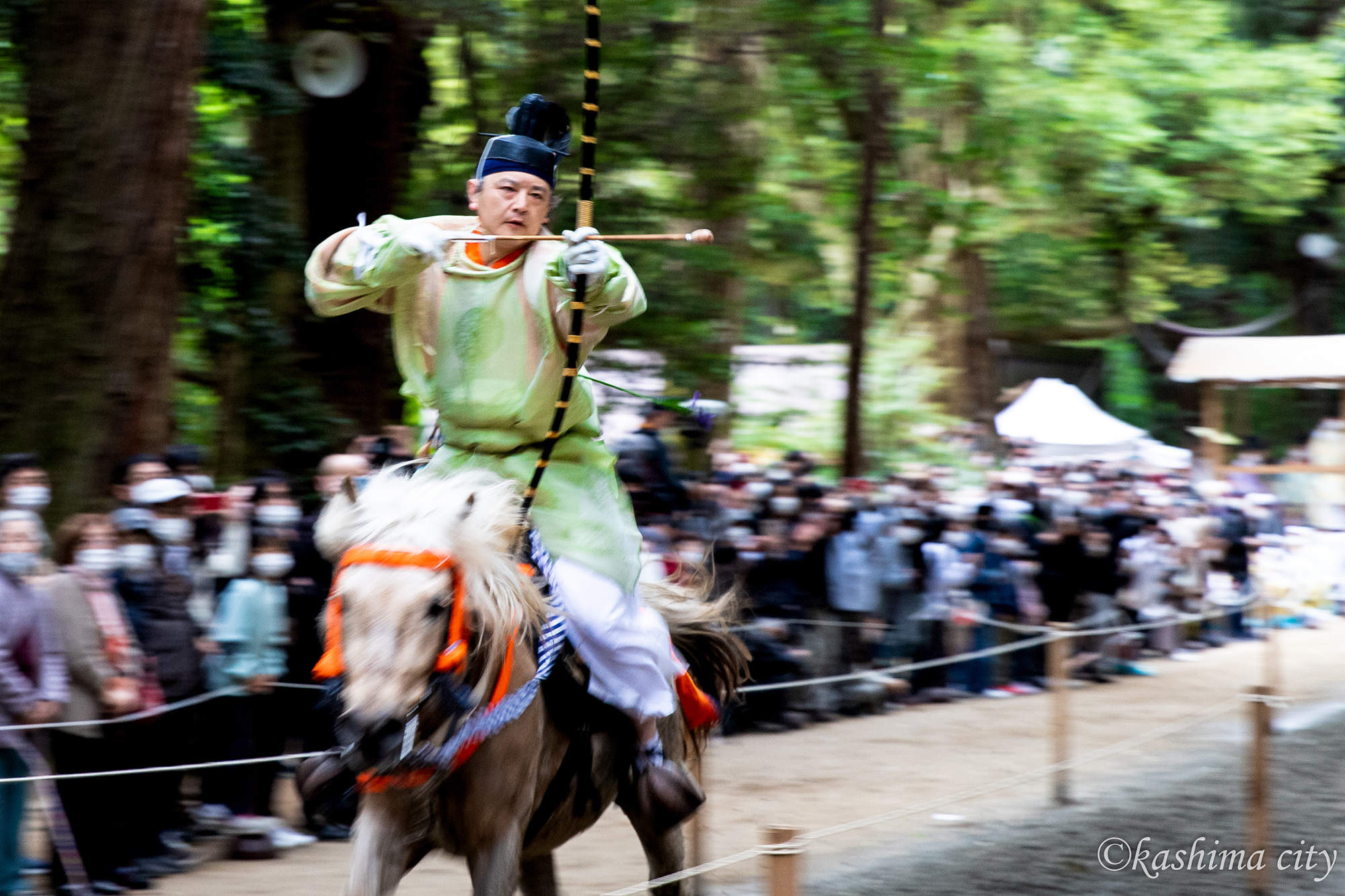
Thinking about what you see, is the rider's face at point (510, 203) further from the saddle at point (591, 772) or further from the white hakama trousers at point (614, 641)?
the saddle at point (591, 772)

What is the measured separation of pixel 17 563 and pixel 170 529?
948mm

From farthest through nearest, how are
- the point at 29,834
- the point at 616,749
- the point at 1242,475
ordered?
the point at 1242,475 → the point at 29,834 → the point at 616,749

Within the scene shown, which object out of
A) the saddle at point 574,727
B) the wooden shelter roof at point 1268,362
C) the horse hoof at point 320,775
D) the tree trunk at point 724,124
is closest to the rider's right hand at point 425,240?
the saddle at point 574,727

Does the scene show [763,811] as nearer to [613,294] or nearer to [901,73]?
[613,294]

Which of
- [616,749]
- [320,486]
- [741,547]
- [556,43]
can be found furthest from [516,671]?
[556,43]

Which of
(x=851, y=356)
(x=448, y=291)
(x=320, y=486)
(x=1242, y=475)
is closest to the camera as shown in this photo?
(x=448, y=291)

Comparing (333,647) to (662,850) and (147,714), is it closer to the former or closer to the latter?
(662,850)

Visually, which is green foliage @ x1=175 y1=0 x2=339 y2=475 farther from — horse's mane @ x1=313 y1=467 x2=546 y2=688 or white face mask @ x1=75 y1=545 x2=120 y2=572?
horse's mane @ x1=313 y1=467 x2=546 y2=688

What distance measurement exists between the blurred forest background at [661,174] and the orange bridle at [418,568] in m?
4.37

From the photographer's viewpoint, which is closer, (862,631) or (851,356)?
(862,631)

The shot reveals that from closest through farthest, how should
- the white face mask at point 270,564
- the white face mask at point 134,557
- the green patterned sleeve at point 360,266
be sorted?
the green patterned sleeve at point 360,266, the white face mask at point 134,557, the white face mask at point 270,564

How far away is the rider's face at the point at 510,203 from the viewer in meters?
4.13

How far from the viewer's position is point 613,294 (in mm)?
3941

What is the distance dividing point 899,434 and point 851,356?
6946 mm
